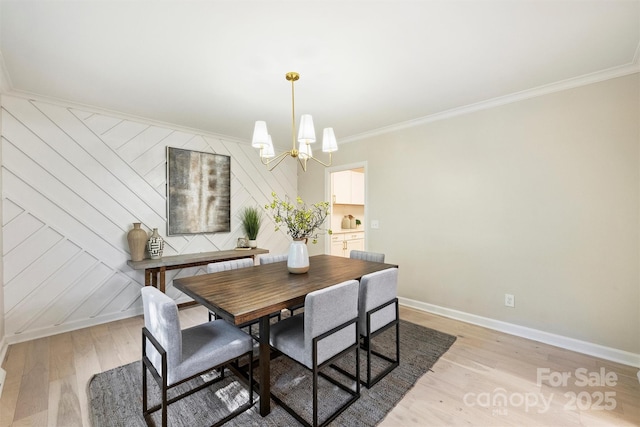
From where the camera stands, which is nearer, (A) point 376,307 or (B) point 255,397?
(B) point 255,397

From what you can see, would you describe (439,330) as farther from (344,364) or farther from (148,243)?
(148,243)

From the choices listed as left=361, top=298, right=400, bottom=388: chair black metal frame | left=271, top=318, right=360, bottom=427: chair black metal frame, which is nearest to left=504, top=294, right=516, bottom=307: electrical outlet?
left=361, top=298, right=400, bottom=388: chair black metal frame

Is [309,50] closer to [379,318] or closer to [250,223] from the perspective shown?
[379,318]

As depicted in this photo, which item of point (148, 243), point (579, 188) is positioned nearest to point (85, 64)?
point (148, 243)

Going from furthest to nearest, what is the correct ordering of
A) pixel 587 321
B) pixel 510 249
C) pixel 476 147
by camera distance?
pixel 476 147 → pixel 510 249 → pixel 587 321

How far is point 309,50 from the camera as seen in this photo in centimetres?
192

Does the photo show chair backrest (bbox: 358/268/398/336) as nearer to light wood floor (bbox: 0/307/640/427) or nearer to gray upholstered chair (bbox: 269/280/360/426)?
gray upholstered chair (bbox: 269/280/360/426)

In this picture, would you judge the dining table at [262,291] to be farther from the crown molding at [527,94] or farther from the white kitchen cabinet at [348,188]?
the white kitchen cabinet at [348,188]

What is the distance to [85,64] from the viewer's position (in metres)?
2.08

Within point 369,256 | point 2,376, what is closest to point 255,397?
point 369,256

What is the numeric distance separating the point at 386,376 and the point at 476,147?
2.46 metres

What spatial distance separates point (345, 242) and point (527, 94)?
348 cm

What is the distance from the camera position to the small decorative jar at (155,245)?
319 cm

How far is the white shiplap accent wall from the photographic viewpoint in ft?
8.39
